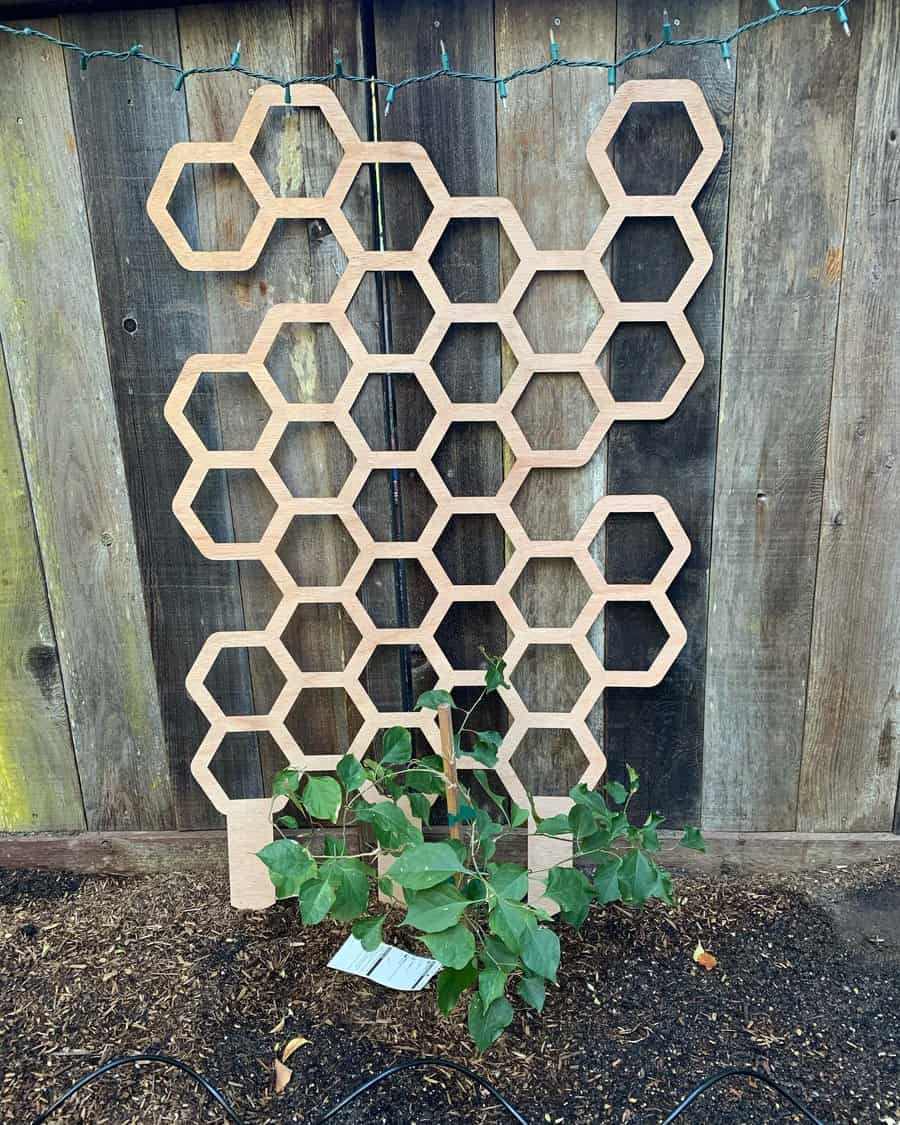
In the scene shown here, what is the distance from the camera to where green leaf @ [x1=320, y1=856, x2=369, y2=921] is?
114 cm

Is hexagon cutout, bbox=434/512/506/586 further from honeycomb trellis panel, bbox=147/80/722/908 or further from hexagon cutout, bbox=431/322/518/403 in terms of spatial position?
hexagon cutout, bbox=431/322/518/403

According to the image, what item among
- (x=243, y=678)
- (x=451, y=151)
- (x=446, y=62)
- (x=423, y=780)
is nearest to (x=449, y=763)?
(x=423, y=780)

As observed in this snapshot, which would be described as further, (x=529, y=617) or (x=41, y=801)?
(x=41, y=801)

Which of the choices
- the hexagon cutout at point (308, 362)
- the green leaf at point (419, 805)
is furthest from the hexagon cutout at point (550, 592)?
the hexagon cutout at point (308, 362)

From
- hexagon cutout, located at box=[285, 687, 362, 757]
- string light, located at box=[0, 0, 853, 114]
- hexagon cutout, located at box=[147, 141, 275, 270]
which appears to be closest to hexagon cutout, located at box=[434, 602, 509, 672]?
hexagon cutout, located at box=[285, 687, 362, 757]

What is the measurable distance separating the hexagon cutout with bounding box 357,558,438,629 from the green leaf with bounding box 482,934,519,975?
55 centimetres

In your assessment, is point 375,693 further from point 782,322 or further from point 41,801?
point 782,322

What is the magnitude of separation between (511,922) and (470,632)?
0.54 meters

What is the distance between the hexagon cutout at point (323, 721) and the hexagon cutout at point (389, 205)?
0.80m

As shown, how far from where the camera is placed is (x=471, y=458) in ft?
4.49

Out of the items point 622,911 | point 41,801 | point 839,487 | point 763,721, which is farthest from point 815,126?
point 41,801

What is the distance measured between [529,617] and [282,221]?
31.5 inches

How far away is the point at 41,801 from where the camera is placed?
1.60 metres

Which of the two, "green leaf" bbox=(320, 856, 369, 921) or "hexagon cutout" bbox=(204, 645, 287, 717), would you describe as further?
"hexagon cutout" bbox=(204, 645, 287, 717)
